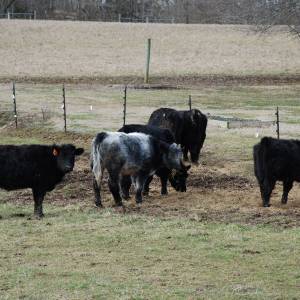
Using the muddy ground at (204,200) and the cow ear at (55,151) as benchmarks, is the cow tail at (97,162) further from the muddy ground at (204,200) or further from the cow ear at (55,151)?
the cow ear at (55,151)

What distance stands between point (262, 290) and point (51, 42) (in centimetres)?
5938

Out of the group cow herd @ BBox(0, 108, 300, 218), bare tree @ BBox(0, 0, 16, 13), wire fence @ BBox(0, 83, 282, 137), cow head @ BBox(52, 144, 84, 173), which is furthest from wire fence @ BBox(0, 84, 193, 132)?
bare tree @ BBox(0, 0, 16, 13)

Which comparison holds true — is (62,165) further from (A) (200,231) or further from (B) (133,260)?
(B) (133,260)

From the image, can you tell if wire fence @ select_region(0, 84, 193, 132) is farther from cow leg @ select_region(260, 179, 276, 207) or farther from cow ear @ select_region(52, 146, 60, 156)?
cow leg @ select_region(260, 179, 276, 207)

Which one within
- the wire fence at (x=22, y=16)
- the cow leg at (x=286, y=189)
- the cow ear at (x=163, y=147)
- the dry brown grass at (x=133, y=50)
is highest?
the cow ear at (x=163, y=147)

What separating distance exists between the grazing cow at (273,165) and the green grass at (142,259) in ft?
7.49

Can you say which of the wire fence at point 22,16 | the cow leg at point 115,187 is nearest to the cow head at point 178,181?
the cow leg at point 115,187

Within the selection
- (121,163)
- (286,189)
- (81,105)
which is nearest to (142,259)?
(121,163)

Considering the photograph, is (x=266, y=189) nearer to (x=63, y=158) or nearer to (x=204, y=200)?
(x=204, y=200)

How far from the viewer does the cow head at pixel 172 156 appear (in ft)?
58.7

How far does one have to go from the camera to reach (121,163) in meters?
16.9

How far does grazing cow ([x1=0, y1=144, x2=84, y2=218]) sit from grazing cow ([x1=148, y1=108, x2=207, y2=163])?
688 cm

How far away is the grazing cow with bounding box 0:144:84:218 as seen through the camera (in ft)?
52.9

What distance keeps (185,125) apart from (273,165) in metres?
6.94
